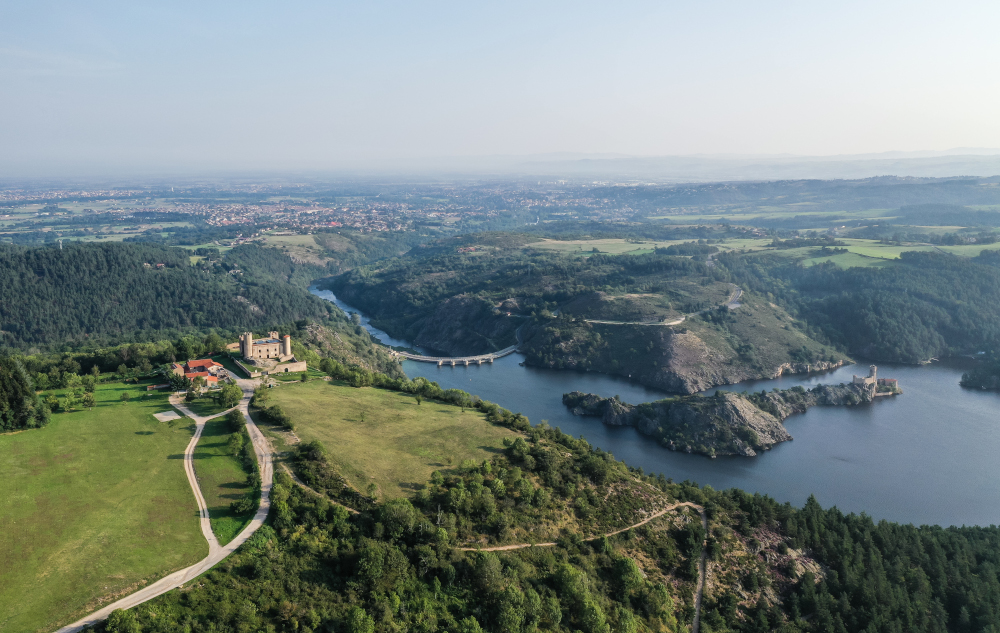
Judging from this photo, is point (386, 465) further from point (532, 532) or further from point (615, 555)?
point (615, 555)

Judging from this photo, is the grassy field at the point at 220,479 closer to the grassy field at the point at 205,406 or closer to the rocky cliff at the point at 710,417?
the grassy field at the point at 205,406

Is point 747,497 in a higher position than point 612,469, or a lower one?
lower

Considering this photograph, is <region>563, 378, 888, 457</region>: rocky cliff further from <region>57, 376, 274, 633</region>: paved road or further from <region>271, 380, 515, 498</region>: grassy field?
<region>57, 376, 274, 633</region>: paved road

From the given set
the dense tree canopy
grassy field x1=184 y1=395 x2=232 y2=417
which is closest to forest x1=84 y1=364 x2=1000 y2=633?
grassy field x1=184 y1=395 x2=232 y2=417

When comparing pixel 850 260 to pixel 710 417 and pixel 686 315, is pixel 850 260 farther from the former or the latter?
pixel 710 417

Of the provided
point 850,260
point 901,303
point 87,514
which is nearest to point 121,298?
point 87,514

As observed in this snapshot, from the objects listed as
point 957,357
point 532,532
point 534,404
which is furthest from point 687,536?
point 957,357
